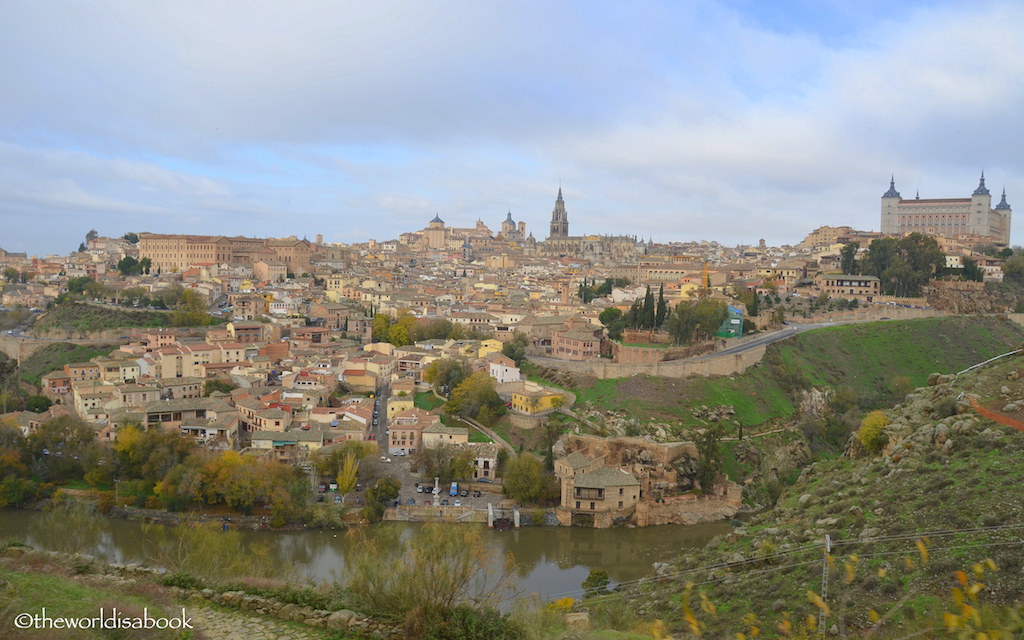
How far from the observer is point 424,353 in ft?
85.3

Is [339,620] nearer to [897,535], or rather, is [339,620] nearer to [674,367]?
[897,535]

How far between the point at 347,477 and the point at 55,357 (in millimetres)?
16068

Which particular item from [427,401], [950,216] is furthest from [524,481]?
[950,216]

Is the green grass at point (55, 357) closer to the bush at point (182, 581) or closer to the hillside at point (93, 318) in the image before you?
the hillside at point (93, 318)

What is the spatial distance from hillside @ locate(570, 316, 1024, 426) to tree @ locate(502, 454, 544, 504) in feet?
13.3

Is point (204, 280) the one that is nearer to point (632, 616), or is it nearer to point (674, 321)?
point (674, 321)

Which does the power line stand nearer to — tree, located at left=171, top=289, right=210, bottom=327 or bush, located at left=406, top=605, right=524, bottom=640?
bush, located at left=406, top=605, right=524, bottom=640

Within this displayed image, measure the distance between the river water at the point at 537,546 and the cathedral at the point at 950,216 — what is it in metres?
41.3

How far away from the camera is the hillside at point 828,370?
21266 millimetres

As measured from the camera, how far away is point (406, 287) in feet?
139

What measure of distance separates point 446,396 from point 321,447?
523 cm

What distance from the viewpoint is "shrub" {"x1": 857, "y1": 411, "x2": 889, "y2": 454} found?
11273 mm

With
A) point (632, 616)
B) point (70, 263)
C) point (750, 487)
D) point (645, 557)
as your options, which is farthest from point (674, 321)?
point (70, 263)

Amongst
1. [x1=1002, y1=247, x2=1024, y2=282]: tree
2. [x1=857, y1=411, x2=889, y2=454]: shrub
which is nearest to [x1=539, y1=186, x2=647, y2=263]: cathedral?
[x1=1002, y1=247, x2=1024, y2=282]: tree
